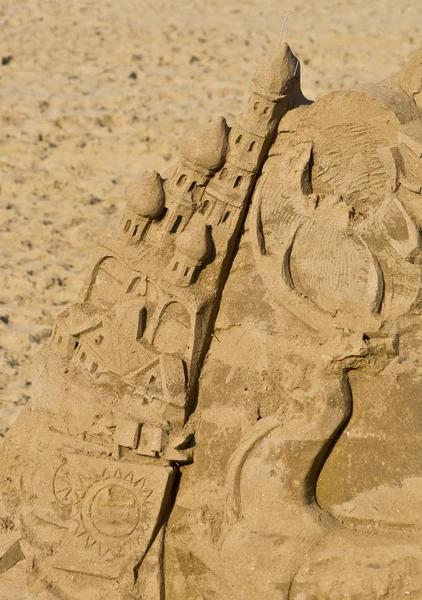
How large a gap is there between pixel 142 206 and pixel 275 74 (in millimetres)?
737

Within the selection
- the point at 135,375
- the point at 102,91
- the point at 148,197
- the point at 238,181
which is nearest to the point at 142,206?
the point at 148,197

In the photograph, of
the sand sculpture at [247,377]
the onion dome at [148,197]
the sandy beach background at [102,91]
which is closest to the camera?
the sand sculpture at [247,377]

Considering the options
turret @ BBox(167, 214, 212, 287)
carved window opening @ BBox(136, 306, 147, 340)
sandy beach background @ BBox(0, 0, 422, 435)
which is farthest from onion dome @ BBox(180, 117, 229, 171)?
sandy beach background @ BBox(0, 0, 422, 435)

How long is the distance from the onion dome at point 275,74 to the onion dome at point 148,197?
0.54m

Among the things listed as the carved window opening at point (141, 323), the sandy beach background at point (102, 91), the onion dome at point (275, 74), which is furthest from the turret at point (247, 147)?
the sandy beach background at point (102, 91)

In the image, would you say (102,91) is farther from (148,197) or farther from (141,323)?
(141,323)

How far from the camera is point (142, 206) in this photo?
3.62 metres

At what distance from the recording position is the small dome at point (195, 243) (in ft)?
11.7

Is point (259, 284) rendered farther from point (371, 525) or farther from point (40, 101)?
point (40, 101)

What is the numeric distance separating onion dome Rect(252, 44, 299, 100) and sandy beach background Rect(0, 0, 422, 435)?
2617 mm

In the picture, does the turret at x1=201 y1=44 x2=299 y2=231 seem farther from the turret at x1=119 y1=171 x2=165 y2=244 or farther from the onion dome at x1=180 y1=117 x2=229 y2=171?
the turret at x1=119 y1=171 x2=165 y2=244

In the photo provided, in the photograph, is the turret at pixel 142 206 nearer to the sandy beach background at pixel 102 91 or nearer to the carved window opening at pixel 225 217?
the carved window opening at pixel 225 217

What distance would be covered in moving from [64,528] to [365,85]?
7.01 feet

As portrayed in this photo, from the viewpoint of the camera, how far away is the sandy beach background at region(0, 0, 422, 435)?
6.64 metres
